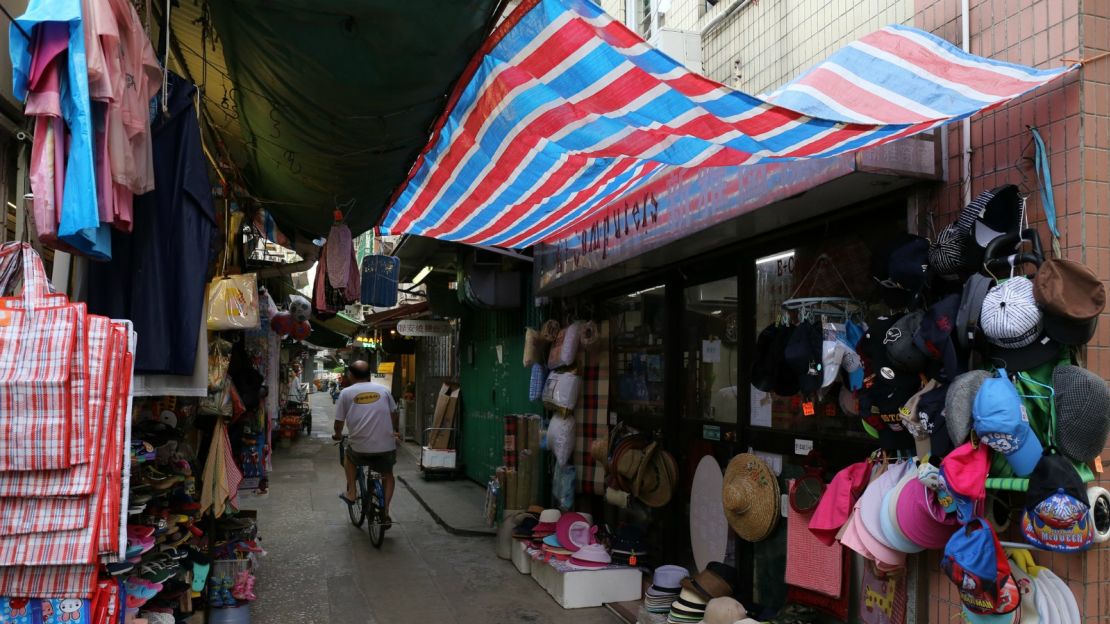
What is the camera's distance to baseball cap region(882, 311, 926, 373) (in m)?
3.46

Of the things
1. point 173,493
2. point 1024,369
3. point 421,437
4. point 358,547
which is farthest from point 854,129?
point 421,437

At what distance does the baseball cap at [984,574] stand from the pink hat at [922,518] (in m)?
0.20

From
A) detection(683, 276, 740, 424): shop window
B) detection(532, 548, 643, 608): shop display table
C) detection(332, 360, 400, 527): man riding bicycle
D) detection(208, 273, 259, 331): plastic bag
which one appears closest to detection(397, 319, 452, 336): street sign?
detection(332, 360, 400, 527): man riding bicycle

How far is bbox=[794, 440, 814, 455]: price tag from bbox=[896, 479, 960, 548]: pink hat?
1.39m

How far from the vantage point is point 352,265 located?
22.9 feet

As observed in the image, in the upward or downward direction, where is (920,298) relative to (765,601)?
upward

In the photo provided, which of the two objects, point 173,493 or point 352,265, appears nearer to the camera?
point 173,493

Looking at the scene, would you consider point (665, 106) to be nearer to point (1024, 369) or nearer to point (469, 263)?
point (1024, 369)

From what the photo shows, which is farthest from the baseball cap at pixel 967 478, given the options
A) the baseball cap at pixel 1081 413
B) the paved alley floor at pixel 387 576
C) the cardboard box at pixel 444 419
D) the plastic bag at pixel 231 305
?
the cardboard box at pixel 444 419

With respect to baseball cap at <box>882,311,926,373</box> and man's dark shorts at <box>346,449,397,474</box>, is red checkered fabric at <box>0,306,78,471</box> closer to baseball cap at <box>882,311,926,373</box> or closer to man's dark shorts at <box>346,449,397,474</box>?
baseball cap at <box>882,311,926,373</box>

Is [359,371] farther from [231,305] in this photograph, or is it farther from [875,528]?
[875,528]

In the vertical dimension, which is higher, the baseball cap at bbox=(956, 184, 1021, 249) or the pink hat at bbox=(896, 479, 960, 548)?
the baseball cap at bbox=(956, 184, 1021, 249)

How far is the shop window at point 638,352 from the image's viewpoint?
7188 mm

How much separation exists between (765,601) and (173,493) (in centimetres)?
422
